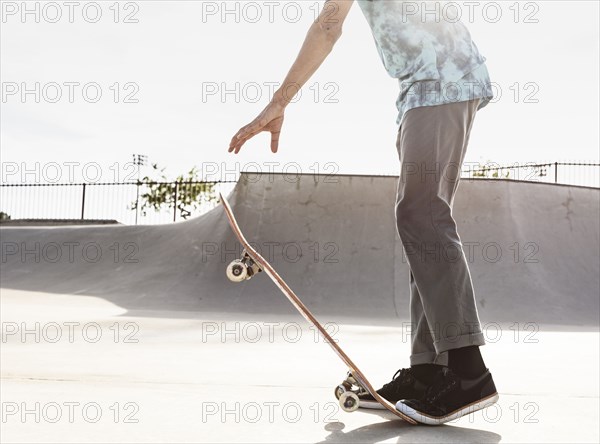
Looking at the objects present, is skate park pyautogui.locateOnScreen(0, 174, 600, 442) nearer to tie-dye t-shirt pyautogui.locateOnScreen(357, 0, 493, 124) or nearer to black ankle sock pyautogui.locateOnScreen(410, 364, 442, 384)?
Answer: black ankle sock pyautogui.locateOnScreen(410, 364, 442, 384)

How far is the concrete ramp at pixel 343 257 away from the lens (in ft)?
27.5

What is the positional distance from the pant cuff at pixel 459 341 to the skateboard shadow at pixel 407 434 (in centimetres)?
25

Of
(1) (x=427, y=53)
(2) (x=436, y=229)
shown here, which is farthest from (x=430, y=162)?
(1) (x=427, y=53)

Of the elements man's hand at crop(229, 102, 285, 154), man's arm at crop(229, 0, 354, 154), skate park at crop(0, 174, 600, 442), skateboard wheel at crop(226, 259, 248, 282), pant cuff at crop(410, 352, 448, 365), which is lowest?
skate park at crop(0, 174, 600, 442)

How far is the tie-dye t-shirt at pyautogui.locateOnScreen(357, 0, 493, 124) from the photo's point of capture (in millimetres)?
2152

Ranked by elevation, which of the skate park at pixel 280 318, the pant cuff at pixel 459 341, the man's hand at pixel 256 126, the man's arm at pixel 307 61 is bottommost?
the skate park at pixel 280 318

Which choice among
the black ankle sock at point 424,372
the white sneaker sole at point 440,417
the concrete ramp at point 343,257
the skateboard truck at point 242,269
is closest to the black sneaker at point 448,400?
the white sneaker sole at point 440,417

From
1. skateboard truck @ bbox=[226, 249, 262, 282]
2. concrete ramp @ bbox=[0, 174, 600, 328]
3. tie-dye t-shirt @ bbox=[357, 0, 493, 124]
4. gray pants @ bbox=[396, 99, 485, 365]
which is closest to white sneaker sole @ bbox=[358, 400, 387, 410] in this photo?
gray pants @ bbox=[396, 99, 485, 365]

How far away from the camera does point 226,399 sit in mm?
2344

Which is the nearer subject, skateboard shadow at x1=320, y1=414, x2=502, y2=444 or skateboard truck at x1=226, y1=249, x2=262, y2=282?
skateboard shadow at x1=320, y1=414, x2=502, y2=444

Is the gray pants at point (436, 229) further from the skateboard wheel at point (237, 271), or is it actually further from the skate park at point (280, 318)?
the skateboard wheel at point (237, 271)

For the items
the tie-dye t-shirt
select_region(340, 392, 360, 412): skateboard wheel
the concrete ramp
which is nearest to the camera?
select_region(340, 392, 360, 412): skateboard wheel

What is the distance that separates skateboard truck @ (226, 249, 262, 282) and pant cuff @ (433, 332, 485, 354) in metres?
0.64

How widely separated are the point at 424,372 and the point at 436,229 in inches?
21.0
